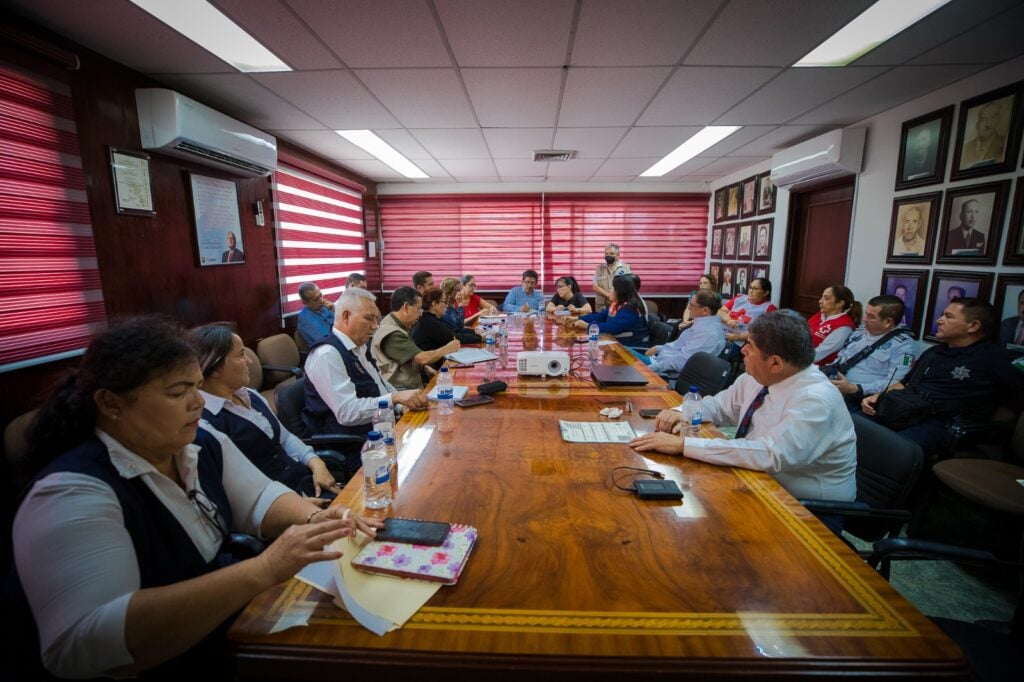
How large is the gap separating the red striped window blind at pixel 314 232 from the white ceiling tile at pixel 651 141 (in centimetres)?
367

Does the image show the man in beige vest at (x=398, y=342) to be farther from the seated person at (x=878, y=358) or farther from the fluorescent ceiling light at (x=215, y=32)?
the seated person at (x=878, y=358)

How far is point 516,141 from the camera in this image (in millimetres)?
4824

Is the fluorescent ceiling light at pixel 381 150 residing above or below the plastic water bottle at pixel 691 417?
above

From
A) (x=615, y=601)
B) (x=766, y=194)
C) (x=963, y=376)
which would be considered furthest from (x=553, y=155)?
(x=615, y=601)

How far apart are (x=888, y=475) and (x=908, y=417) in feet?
5.40

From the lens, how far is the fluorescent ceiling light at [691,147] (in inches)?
176

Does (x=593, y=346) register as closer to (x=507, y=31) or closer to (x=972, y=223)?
(x=507, y=31)

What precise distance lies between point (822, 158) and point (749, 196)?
80.6 inches

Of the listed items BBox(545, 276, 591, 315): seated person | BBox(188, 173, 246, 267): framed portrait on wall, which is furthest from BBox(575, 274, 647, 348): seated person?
BBox(188, 173, 246, 267): framed portrait on wall

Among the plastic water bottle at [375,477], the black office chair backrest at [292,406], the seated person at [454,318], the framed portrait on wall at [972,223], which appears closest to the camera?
the plastic water bottle at [375,477]

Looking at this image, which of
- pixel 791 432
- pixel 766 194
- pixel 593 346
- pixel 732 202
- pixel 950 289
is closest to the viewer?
pixel 791 432

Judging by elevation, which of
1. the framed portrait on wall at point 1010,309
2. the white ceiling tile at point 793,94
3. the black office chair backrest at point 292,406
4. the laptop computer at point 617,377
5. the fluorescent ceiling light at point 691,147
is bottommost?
the black office chair backrest at point 292,406

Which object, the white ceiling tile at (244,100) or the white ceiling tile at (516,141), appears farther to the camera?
the white ceiling tile at (516,141)

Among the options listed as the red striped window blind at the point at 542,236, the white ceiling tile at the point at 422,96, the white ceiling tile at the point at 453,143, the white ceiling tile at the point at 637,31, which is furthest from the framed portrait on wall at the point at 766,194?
the white ceiling tile at the point at 422,96
